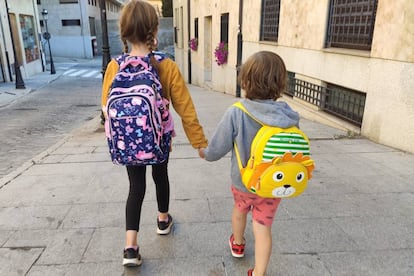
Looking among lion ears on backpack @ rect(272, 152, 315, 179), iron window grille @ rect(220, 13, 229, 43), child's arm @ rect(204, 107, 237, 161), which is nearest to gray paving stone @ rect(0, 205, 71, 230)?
child's arm @ rect(204, 107, 237, 161)

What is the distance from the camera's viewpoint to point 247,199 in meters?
2.04

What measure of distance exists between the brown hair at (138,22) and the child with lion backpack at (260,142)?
61cm

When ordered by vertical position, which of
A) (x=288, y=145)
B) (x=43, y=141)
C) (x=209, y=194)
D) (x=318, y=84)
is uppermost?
(x=288, y=145)

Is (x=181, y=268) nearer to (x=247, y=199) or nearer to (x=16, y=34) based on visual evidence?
(x=247, y=199)

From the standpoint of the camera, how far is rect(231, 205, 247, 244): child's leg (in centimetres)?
219

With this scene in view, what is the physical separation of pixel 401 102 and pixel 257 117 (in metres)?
3.48

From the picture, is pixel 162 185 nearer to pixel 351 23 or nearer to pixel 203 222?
pixel 203 222

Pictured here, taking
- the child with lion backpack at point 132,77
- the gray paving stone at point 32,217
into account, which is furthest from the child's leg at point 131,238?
the gray paving stone at point 32,217

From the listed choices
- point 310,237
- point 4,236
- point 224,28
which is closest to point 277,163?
point 310,237

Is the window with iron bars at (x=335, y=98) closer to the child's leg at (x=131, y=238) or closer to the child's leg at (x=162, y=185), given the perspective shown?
the child's leg at (x=162, y=185)

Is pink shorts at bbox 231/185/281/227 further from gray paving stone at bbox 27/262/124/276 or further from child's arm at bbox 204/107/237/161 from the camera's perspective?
gray paving stone at bbox 27/262/124/276

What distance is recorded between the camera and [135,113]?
6.23 ft

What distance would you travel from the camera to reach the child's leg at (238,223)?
7.17ft

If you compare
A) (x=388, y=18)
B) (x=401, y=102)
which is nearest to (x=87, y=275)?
(x=401, y=102)
